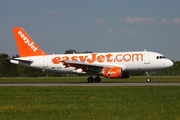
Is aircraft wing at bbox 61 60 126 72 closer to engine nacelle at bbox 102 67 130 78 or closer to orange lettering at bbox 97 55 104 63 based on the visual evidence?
orange lettering at bbox 97 55 104 63

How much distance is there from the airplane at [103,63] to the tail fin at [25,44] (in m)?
1.01

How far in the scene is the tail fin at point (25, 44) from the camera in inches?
2053

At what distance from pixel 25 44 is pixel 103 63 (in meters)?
12.5

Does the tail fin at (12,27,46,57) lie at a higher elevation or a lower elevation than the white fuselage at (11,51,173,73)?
higher

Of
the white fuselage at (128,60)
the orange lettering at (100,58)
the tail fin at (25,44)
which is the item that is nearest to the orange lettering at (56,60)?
the white fuselage at (128,60)

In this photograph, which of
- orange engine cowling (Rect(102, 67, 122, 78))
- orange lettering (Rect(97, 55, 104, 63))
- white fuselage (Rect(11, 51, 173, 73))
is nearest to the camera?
orange engine cowling (Rect(102, 67, 122, 78))

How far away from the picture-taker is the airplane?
45.6 m

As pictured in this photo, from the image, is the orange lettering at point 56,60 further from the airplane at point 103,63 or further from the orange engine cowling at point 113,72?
the orange engine cowling at point 113,72

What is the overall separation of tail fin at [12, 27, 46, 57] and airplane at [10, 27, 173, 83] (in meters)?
1.01

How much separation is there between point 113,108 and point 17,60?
115 feet

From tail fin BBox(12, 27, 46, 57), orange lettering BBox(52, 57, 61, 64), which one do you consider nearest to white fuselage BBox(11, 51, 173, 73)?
orange lettering BBox(52, 57, 61, 64)

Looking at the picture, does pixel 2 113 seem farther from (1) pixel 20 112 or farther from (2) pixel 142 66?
(2) pixel 142 66

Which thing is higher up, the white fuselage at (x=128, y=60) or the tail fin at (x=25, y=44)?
the tail fin at (x=25, y=44)

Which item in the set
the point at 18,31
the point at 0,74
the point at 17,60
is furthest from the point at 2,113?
the point at 0,74
